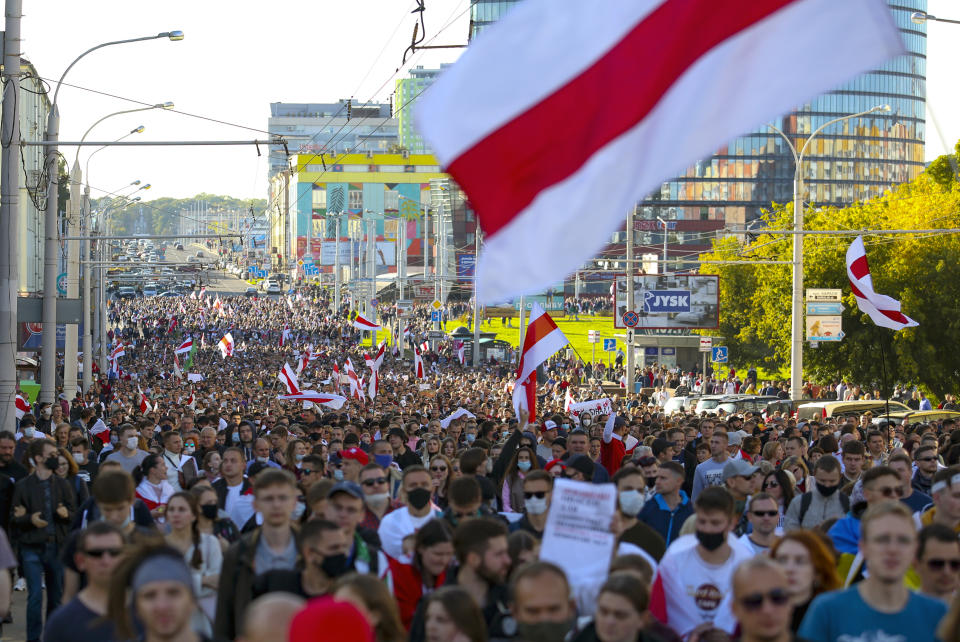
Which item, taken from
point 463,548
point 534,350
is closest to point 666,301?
point 534,350

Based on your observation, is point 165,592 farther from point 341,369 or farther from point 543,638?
point 341,369

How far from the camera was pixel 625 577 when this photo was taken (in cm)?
562

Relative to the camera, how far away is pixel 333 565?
6.52 m

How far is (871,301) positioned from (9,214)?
14323 millimetres

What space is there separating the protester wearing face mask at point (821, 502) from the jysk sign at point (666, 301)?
1563 inches

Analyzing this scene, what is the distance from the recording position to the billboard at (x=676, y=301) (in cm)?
4988

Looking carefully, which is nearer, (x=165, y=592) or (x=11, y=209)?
(x=165, y=592)

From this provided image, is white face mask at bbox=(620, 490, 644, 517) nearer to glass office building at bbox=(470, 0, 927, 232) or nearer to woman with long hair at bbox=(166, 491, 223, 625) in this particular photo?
woman with long hair at bbox=(166, 491, 223, 625)

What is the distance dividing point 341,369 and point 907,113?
4879 inches

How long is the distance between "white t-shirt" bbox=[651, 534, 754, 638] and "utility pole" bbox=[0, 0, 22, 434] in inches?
531

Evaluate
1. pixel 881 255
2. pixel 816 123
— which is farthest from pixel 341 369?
pixel 816 123

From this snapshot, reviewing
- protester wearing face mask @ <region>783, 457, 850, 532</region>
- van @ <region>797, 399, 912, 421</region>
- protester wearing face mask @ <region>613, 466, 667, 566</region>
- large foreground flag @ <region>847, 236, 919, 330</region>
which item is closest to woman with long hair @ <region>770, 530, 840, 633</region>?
protester wearing face mask @ <region>613, 466, 667, 566</region>

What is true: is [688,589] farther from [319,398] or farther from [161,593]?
[319,398]

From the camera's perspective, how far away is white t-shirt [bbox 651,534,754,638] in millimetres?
6766
